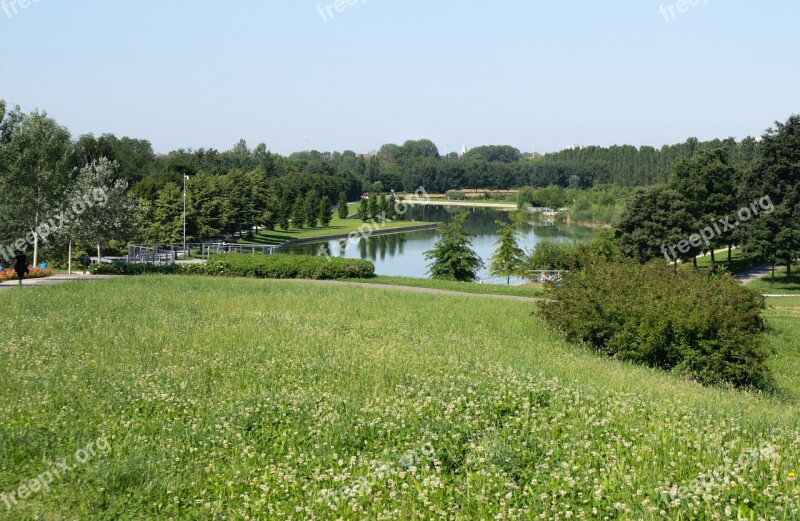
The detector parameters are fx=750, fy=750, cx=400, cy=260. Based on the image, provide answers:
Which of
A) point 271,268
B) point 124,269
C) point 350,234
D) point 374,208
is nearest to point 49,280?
point 124,269

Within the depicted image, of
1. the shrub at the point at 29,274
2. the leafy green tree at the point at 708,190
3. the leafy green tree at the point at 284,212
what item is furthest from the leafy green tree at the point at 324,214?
the shrub at the point at 29,274

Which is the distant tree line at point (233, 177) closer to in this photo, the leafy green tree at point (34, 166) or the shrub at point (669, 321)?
the leafy green tree at point (34, 166)

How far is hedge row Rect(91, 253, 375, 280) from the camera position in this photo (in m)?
29.2

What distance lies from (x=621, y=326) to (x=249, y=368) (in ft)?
26.6

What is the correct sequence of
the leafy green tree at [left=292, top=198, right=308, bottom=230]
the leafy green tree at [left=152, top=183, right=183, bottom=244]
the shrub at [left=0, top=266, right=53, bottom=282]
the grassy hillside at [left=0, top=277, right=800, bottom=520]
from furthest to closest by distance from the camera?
the leafy green tree at [left=292, top=198, right=308, bottom=230]
the leafy green tree at [left=152, top=183, right=183, bottom=244]
the shrub at [left=0, top=266, right=53, bottom=282]
the grassy hillside at [left=0, top=277, right=800, bottom=520]

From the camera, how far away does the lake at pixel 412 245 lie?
180ft

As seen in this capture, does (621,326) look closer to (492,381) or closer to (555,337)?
(555,337)

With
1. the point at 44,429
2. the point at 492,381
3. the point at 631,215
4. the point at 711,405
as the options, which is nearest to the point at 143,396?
the point at 44,429

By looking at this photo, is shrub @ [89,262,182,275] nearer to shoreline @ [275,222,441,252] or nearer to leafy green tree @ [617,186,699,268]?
leafy green tree @ [617,186,699,268]

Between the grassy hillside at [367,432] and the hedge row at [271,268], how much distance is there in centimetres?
1476

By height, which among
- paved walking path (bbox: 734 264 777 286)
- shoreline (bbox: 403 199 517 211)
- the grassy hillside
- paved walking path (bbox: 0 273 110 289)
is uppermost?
shoreline (bbox: 403 199 517 211)

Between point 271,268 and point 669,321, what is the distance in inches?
722

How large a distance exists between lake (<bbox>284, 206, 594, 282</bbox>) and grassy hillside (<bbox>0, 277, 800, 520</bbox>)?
33859 millimetres

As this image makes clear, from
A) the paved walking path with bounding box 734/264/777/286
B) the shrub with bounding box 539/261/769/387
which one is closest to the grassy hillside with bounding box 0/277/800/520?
the shrub with bounding box 539/261/769/387
